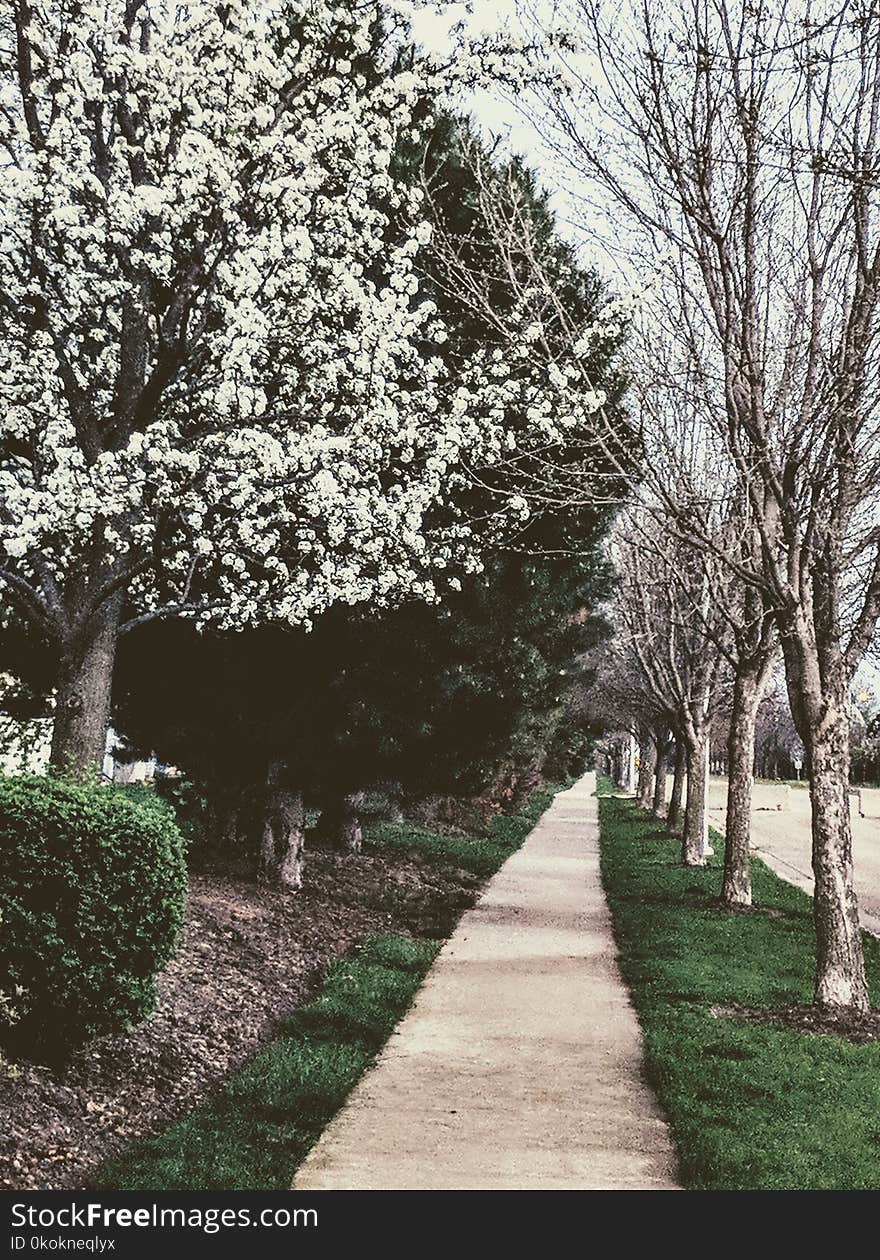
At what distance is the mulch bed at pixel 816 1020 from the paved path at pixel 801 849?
8.67 feet

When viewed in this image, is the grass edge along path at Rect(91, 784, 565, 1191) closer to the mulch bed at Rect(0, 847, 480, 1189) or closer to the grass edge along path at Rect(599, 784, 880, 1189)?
the mulch bed at Rect(0, 847, 480, 1189)

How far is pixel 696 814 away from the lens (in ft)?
67.1

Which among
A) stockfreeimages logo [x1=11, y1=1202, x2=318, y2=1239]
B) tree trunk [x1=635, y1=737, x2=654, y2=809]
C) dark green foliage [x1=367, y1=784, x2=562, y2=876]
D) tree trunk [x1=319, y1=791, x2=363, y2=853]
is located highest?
tree trunk [x1=635, y1=737, x2=654, y2=809]

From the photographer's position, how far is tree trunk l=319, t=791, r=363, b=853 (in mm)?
16656

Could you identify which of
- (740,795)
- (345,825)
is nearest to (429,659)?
(740,795)

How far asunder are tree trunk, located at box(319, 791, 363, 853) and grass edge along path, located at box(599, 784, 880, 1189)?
168 inches

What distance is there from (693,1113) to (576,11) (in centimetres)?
833

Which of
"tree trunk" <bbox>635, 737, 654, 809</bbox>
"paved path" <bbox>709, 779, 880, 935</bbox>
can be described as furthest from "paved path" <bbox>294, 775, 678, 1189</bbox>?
"tree trunk" <bbox>635, 737, 654, 809</bbox>

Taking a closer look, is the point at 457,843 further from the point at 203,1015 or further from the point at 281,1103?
the point at 281,1103

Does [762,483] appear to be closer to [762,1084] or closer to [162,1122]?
[762,1084]

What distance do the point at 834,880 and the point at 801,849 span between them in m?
19.9

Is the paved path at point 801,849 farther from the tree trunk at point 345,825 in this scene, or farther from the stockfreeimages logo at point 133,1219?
the stockfreeimages logo at point 133,1219

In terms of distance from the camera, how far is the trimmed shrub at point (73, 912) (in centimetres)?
611

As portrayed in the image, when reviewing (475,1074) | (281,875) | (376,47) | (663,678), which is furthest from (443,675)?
(663,678)
